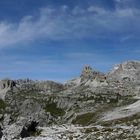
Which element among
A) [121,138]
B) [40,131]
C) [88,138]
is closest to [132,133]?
[121,138]

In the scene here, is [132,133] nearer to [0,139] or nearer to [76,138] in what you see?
[76,138]

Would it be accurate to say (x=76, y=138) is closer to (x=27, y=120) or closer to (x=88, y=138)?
(x=88, y=138)

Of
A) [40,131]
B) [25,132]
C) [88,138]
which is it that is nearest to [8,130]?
[25,132]

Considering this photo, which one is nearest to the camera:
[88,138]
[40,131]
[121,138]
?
[121,138]

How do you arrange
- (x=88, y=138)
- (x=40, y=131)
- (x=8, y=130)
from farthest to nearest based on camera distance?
1. (x=40, y=131)
2. (x=8, y=130)
3. (x=88, y=138)

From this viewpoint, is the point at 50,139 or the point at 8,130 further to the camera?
the point at 8,130

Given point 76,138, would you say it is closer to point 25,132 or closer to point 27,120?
point 25,132

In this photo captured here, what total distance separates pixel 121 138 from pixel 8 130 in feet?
79.4

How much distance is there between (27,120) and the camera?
85.1 m

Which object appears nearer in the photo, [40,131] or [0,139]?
[0,139]

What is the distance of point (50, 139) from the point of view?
210ft

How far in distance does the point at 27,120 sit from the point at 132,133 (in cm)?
3169

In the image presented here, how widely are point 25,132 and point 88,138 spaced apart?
692 inches

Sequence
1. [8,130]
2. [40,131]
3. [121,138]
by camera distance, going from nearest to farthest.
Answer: [121,138], [8,130], [40,131]
